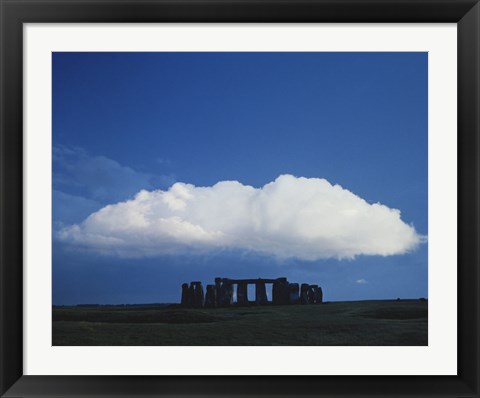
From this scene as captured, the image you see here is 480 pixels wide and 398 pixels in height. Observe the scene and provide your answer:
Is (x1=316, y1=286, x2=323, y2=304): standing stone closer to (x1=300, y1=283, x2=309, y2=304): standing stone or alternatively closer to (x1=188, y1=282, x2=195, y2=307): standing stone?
(x1=300, y1=283, x2=309, y2=304): standing stone

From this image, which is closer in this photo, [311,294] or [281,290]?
[311,294]

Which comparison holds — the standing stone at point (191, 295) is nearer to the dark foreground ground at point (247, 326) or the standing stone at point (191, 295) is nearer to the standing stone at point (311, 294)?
the dark foreground ground at point (247, 326)

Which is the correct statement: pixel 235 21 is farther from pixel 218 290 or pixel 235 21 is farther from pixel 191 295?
pixel 218 290

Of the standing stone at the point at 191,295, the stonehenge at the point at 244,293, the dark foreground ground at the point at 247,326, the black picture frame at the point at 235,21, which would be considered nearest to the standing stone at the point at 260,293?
the stonehenge at the point at 244,293

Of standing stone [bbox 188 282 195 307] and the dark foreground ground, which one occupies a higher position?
standing stone [bbox 188 282 195 307]

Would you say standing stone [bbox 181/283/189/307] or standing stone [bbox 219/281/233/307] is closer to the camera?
standing stone [bbox 181/283/189/307]

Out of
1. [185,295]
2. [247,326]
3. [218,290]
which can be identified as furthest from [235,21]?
[218,290]

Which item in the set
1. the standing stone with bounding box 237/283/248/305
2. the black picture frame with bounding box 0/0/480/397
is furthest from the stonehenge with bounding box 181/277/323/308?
the black picture frame with bounding box 0/0/480/397
